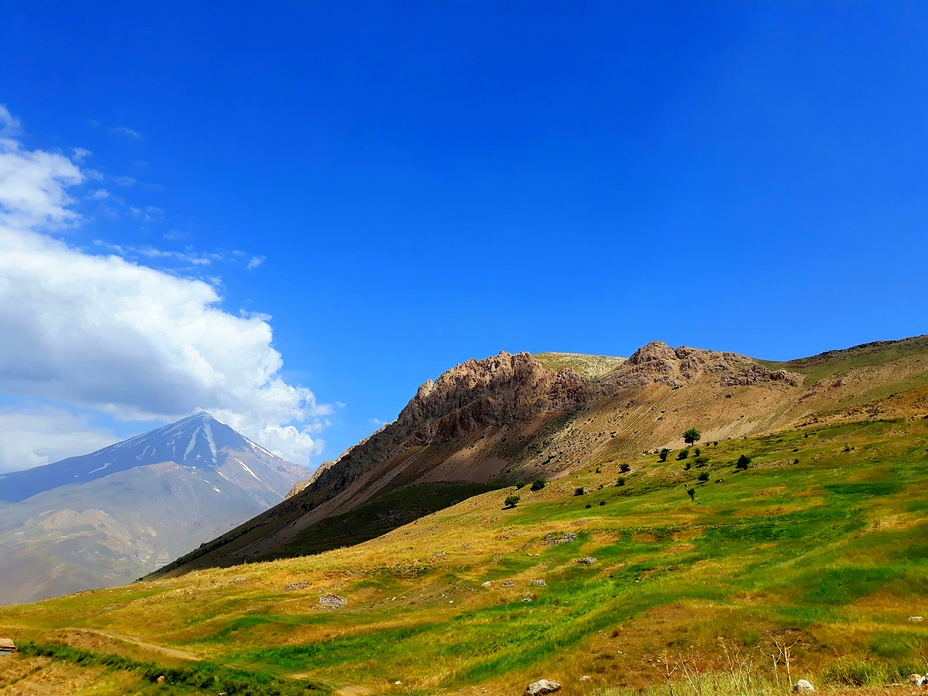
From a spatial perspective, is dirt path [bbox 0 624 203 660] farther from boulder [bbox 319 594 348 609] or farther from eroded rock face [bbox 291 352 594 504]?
eroded rock face [bbox 291 352 594 504]

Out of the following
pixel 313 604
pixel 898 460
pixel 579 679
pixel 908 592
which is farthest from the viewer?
pixel 898 460

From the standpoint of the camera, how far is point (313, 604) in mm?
38094

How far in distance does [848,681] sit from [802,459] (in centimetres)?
5420

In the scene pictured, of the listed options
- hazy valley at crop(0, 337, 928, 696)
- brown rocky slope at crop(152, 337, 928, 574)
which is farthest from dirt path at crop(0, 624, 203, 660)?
brown rocky slope at crop(152, 337, 928, 574)

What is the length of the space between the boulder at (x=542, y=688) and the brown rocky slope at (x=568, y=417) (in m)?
72.0

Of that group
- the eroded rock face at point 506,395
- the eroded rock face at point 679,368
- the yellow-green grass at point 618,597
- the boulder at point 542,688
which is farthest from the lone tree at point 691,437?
the boulder at point 542,688

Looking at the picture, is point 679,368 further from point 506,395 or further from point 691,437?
point 506,395

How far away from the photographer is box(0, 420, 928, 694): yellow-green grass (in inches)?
725

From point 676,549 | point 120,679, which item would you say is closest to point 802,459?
point 676,549

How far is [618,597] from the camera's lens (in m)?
27.5

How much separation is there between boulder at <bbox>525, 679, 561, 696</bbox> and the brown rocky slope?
72.0 meters

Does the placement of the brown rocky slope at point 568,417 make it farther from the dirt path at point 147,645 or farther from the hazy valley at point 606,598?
the dirt path at point 147,645

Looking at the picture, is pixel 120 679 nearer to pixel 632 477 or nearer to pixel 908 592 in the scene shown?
pixel 908 592

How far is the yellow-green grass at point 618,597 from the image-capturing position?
725 inches
